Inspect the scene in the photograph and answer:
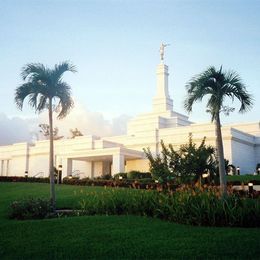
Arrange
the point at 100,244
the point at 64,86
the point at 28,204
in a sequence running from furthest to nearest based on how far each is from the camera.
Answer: the point at 64,86 < the point at 28,204 < the point at 100,244

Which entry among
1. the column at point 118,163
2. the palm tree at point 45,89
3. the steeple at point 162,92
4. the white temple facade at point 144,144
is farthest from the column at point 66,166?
the palm tree at point 45,89

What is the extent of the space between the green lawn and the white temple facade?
2587cm

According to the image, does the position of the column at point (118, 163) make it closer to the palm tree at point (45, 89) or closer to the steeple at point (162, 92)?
the steeple at point (162, 92)

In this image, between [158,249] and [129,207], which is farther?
[129,207]

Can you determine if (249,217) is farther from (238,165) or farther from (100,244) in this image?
(238,165)

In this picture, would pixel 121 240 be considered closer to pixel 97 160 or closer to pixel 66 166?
pixel 66 166

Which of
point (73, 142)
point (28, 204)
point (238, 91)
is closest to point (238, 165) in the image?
point (73, 142)

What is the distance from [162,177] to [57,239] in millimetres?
13752

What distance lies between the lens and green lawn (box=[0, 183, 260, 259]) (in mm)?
7383

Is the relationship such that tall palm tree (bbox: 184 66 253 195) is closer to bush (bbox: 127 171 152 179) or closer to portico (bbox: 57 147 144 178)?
bush (bbox: 127 171 152 179)

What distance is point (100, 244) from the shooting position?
812 cm

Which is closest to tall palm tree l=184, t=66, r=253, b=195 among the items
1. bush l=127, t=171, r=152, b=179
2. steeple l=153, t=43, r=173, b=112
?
bush l=127, t=171, r=152, b=179

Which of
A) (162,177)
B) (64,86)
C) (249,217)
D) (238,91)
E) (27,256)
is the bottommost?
(27,256)

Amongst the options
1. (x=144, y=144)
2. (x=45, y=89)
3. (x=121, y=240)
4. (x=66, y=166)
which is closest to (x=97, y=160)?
(x=66, y=166)
